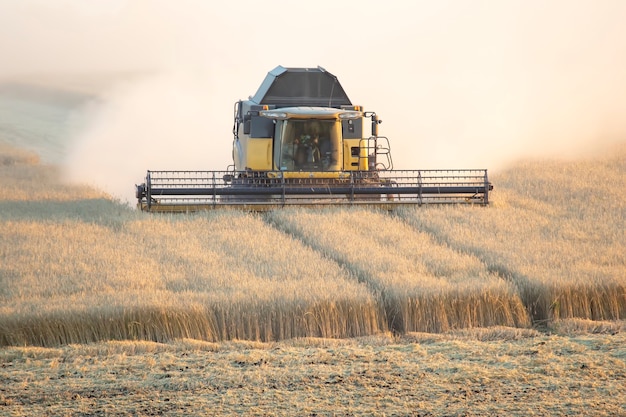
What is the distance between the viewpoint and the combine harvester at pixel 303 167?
16.0m

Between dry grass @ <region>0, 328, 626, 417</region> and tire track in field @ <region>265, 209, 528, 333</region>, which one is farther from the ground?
tire track in field @ <region>265, 209, 528, 333</region>

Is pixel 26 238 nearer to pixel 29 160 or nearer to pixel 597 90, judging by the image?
pixel 29 160

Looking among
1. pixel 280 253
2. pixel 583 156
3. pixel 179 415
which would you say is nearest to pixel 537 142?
pixel 583 156

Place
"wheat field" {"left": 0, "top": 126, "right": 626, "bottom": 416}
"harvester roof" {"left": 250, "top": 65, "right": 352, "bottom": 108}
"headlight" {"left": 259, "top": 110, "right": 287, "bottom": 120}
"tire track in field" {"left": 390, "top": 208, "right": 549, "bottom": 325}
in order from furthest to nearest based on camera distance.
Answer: "harvester roof" {"left": 250, "top": 65, "right": 352, "bottom": 108} → "headlight" {"left": 259, "top": 110, "right": 287, "bottom": 120} → "tire track in field" {"left": 390, "top": 208, "right": 549, "bottom": 325} → "wheat field" {"left": 0, "top": 126, "right": 626, "bottom": 416}

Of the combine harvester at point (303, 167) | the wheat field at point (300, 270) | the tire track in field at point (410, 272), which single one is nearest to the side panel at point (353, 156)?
the combine harvester at point (303, 167)

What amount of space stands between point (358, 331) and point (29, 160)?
61.9ft

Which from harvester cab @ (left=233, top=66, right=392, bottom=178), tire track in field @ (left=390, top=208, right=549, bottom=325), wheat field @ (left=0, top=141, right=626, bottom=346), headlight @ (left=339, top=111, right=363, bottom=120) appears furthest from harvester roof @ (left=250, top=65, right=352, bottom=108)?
tire track in field @ (left=390, top=208, right=549, bottom=325)

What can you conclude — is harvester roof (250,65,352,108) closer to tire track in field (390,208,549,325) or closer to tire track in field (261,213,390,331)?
tire track in field (261,213,390,331)

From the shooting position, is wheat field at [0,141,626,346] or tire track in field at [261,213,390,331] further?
tire track in field at [261,213,390,331]

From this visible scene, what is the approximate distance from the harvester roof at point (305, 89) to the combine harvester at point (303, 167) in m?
0.02

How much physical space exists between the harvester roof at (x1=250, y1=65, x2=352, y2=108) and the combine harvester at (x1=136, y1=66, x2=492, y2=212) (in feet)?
0.05

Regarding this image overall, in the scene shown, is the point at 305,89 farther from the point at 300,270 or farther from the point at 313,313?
the point at 313,313

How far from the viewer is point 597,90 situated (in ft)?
94.5

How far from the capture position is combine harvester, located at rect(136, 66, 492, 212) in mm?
16047
